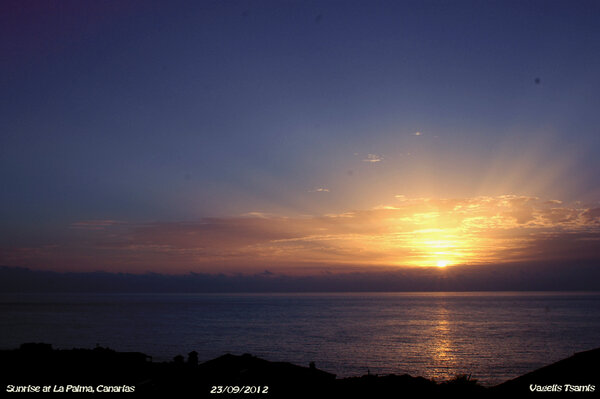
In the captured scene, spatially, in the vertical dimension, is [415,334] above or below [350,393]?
below

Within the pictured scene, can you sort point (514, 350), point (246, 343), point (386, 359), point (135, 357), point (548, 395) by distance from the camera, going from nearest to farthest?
point (548, 395) < point (135, 357) < point (386, 359) < point (514, 350) < point (246, 343)

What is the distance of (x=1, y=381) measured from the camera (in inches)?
842

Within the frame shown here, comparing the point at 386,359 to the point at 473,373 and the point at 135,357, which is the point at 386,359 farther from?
the point at 135,357

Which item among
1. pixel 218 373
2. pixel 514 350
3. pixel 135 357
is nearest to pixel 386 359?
pixel 514 350

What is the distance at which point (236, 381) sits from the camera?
67.2 feet

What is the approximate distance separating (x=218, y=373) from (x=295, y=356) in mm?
Result: 49571

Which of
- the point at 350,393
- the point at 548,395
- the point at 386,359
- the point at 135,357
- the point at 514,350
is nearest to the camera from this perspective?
the point at 548,395

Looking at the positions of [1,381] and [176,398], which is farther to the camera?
[1,381]

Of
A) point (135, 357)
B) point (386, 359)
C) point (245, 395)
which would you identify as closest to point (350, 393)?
point (245, 395)

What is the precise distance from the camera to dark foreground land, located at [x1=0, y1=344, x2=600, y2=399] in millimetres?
17375

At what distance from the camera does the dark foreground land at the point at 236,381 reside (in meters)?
17.4

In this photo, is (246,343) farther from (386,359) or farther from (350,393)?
(350,393)

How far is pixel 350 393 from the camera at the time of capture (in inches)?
839

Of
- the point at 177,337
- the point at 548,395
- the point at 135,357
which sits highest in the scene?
the point at 548,395
